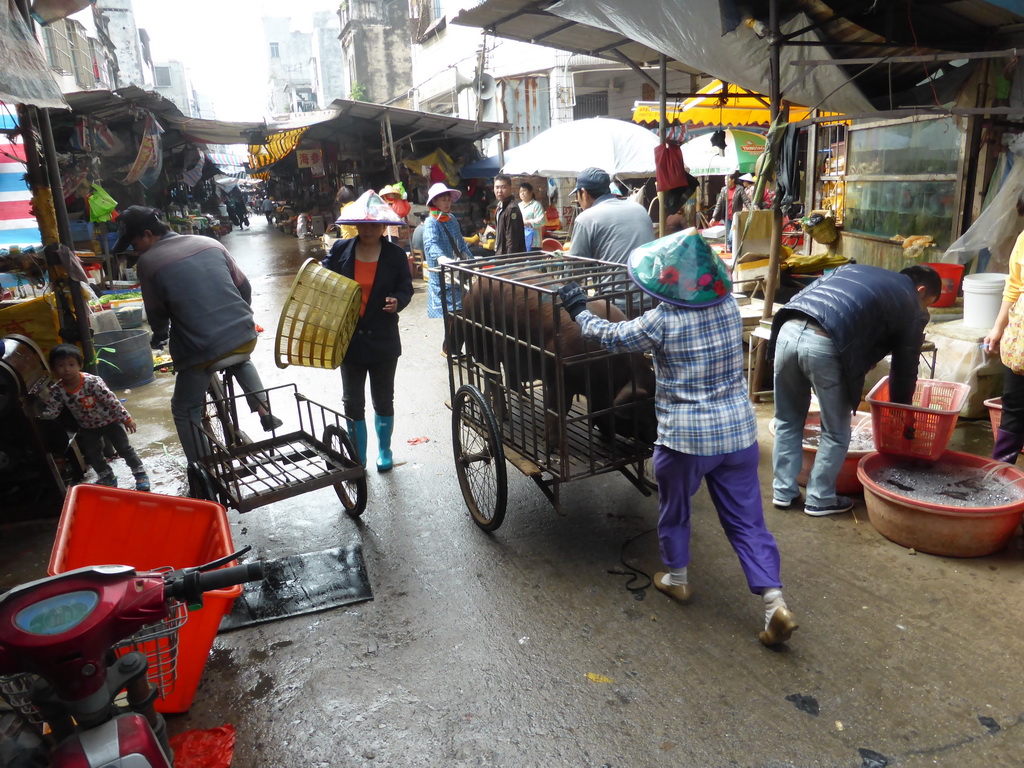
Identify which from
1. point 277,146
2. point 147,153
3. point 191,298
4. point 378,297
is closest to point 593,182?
point 378,297

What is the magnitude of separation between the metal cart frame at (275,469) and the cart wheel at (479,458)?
65 cm

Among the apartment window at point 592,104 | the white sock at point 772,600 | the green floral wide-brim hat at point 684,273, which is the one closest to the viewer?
the green floral wide-brim hat at point 684,273

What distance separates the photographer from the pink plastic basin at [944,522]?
3621 millimetres

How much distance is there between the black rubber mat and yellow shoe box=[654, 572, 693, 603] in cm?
150

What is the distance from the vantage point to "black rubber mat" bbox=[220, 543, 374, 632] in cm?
361

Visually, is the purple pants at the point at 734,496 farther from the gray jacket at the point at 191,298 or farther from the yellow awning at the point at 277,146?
the yellow awning at the point at 277,146

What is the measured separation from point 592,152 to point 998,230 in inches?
266

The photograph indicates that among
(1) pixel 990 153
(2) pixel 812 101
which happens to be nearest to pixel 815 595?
(1) pixel 990 153

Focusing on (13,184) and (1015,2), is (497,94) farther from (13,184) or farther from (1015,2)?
(1015,2)

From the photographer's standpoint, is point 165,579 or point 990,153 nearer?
point 165,579

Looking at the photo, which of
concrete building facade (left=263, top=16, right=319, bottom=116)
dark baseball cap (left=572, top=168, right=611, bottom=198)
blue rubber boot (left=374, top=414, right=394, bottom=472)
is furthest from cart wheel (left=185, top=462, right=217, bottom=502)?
concrete building facade (left=263, top=16, right=319, bottom=116)

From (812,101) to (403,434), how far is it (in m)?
5.20

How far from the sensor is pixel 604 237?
5.21m

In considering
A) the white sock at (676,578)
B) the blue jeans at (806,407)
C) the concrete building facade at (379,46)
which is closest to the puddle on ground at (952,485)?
the blue jeans at (806,407)
